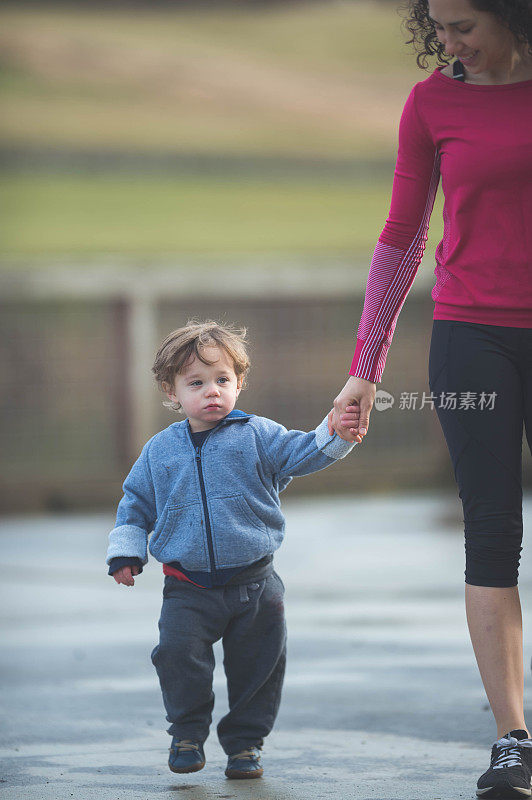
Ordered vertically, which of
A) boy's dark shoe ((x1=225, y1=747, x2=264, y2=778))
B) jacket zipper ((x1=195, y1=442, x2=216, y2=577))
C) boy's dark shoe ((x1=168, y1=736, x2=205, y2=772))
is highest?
jacket zipper ((x1=195, y1=442, x2=216, y2=577))

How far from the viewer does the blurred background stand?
416 inches

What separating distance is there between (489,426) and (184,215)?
1325 inches

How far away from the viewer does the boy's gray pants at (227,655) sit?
3244 mm

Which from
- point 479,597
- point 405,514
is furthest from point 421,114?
point 405,514

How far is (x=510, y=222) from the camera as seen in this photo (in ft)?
9.72

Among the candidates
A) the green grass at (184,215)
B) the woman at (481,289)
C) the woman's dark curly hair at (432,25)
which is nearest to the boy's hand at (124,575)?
the woman at (481,289)

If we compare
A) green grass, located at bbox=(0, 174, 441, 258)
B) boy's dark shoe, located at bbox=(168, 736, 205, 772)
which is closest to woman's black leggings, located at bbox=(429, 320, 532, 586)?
boy's dark shoe, located at bbox=(168, 736, 205, 772)

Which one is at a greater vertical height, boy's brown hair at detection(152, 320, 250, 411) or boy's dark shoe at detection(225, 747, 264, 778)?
boy's brown hair at detection(152, 320, 250, 411)

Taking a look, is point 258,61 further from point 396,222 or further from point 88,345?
point 396,222

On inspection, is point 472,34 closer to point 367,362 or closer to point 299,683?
point 367,362

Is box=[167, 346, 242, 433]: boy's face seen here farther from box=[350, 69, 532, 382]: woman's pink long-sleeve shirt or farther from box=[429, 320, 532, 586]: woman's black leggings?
box=[429, 320, 532, 586]: woman's black leggings

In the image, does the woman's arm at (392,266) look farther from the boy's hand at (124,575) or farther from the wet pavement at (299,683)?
the wet pavement at (299,683)

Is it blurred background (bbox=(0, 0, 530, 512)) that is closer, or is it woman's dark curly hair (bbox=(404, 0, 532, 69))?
woman's dark curly hair (bbox=(404, 0, 532, 69))

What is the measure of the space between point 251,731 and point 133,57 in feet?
150
